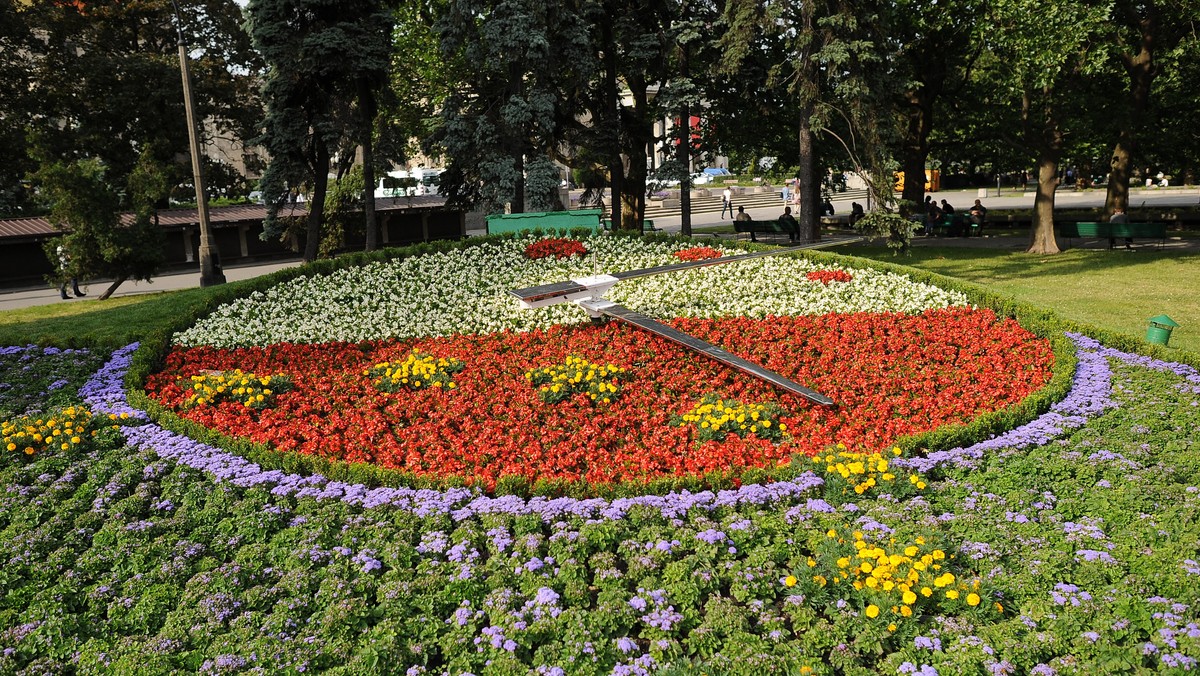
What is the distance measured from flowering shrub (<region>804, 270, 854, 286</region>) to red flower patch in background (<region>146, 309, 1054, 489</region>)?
6.00 ft

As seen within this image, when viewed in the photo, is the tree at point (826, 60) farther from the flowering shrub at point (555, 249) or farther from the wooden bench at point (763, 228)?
the wooden bench at point (763, 228)

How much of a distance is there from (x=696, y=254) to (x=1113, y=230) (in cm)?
1407

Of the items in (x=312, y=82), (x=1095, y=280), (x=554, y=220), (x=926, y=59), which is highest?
(x=926, y=59)

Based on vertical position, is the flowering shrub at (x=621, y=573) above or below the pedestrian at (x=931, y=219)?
below

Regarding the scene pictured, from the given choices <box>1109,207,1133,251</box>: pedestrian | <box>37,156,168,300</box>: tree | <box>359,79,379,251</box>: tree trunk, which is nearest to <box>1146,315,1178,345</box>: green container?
<box>1109,207,1133,251</box>: pedestrian

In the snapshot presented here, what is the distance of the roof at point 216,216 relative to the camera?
25344mm

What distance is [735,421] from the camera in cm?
748

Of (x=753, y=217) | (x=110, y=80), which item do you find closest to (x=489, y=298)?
(x=110, y=80)

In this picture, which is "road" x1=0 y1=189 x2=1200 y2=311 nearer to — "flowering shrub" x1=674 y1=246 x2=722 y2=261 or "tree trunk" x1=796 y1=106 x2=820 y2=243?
"tree trunk" x1=796 y1=106 x2=820 y2=243

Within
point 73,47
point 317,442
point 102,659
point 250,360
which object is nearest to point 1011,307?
point 317,442

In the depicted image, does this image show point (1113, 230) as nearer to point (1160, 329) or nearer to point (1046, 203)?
point (1046, 203)

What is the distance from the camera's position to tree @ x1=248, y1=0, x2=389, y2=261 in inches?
739

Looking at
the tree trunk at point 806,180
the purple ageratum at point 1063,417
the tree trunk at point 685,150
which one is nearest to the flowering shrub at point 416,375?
the purple ageratum at point 1063,417

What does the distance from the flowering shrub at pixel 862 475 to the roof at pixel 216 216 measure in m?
17.6
